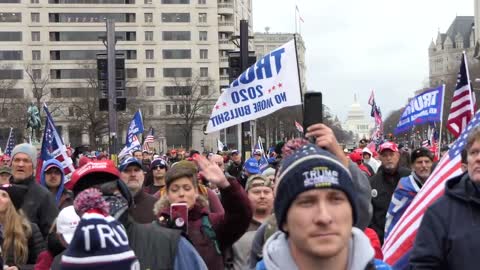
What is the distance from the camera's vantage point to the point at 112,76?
18.0 metres

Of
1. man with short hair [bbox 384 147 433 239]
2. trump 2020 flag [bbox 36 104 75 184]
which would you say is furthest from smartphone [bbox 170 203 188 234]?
trump 2020 flag [bbox 36 104 75 184]

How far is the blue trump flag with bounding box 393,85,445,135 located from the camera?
12219mm

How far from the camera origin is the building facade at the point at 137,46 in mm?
80000

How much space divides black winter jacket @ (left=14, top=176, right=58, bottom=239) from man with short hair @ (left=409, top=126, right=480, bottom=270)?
12.3ft

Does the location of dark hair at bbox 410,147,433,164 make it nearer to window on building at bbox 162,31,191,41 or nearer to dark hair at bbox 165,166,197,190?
dark hair at bbox 165,166,197,190

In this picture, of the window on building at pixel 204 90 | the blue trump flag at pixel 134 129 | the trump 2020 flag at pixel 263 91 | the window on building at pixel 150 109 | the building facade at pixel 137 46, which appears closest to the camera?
the trump 2020 flag at pixel 263 91

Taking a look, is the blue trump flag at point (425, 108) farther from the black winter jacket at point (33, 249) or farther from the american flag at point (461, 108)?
the black winter jacket at point (33, 249)

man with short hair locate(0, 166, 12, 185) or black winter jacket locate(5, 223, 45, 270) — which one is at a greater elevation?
man with short hair locate(0, 166, 12, 185)

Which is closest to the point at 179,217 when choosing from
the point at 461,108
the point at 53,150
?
the point at 461,108

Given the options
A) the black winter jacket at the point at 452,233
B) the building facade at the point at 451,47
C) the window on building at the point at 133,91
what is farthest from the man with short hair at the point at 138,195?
the building facade at the point at 451,47

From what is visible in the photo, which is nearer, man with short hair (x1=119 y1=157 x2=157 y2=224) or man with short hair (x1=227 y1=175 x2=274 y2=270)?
man with short hair (x1=227 y1=175 x2=274 y2=270)

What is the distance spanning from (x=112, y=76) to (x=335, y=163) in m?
15.9

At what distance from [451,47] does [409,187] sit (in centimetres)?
16383

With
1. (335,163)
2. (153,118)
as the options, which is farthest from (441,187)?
(153,118)
